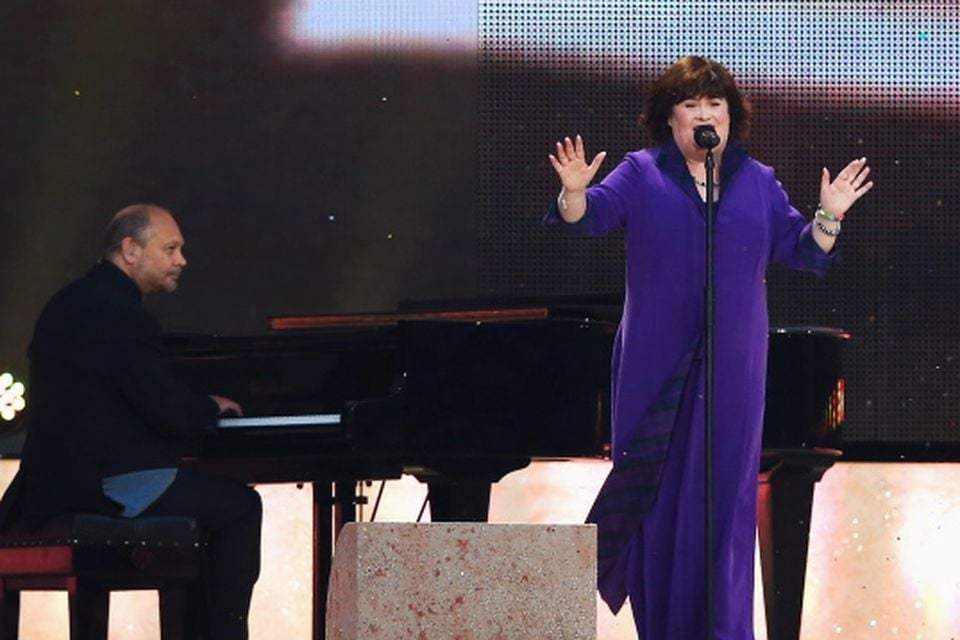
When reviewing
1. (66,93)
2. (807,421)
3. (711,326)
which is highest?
(66,93)

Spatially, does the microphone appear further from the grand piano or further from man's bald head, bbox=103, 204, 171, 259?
man's bald head, bbox=103, 204, 171, 259

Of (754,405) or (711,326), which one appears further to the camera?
(754,405)

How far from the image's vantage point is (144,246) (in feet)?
17.7

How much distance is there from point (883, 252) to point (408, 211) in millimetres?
1540

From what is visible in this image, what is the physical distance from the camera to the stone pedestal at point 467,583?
3.88 meters

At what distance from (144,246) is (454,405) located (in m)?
0.88

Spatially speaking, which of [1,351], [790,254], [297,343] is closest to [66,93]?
[1,351]

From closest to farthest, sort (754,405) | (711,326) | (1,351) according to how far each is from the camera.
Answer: (711,326) → (754,405) → (1,351)

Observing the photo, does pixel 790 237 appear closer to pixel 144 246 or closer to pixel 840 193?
pixel 840 193

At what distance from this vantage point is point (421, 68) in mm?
7027

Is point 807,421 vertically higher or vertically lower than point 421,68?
lower

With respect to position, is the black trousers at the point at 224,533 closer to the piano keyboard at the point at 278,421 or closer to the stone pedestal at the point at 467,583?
the piano keyboard at the point at 278,421

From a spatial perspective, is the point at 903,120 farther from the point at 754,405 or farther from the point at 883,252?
the point at 754,405

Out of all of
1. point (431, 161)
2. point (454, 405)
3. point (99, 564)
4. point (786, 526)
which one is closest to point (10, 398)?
point (431, 161)
